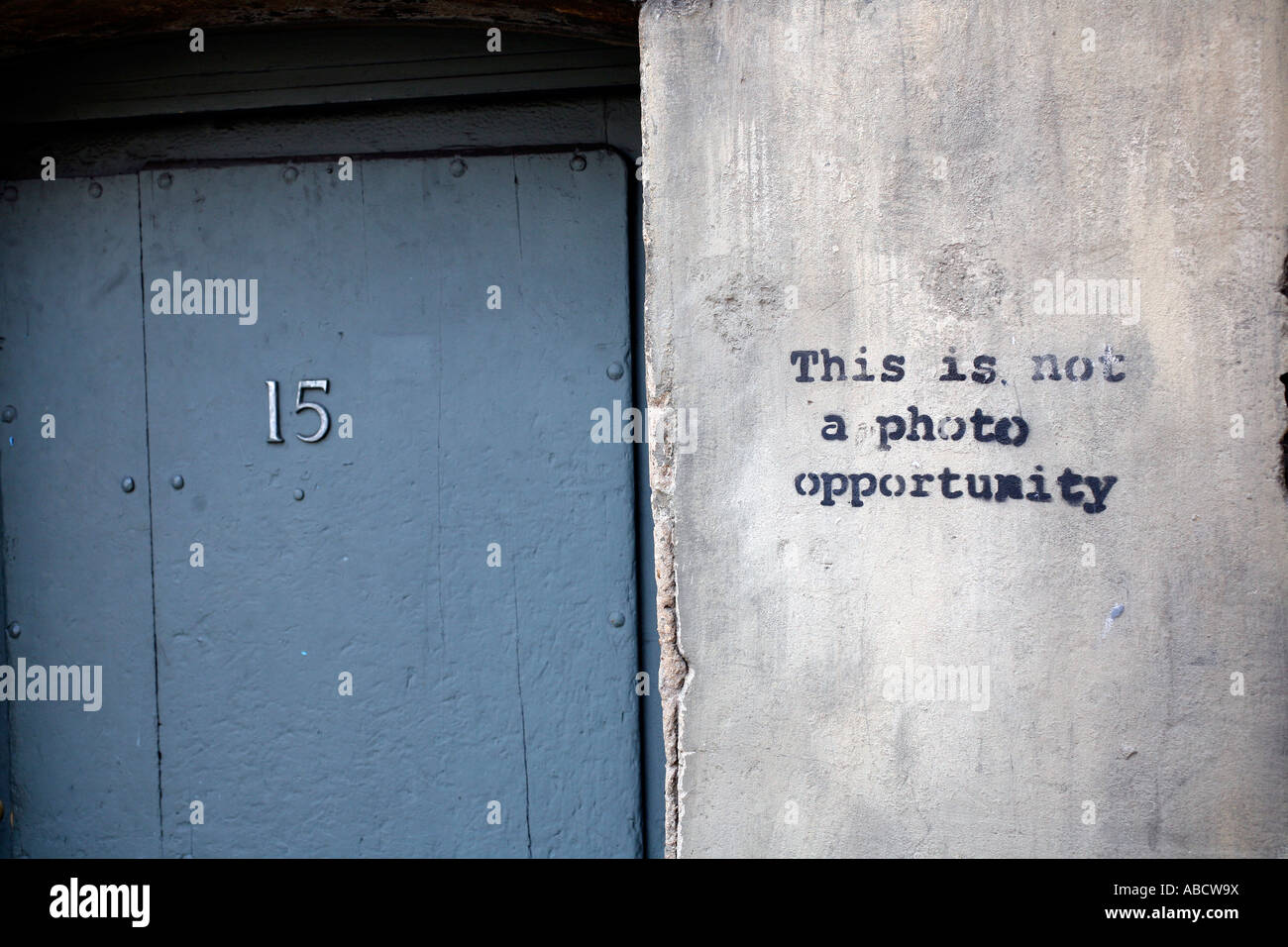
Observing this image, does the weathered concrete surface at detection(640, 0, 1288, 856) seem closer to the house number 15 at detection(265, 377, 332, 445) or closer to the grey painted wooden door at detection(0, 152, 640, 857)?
the grey painted wooden door at detection(0, 152, 640, 857)

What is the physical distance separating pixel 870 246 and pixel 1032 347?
1.17 ft

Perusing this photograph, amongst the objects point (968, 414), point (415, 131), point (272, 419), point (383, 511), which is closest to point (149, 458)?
point (272, 419)

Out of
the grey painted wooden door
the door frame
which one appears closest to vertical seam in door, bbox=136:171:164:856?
the grey painted wooden door

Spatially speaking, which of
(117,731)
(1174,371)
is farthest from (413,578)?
(1174,371)

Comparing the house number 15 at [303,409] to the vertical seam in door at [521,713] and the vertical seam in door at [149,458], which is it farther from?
the vertical seam in door at [521,713]

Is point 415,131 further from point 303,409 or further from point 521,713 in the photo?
point 521,713

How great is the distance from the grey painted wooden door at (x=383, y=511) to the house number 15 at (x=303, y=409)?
11 millimetres

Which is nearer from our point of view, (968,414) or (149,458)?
(968,414)

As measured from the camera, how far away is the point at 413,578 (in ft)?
6.85

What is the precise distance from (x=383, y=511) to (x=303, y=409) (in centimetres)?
32

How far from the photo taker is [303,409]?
2098 millimetres

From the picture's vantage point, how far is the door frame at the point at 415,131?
6.61 feet

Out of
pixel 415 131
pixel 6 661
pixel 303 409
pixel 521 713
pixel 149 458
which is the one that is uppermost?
pixel 415 131

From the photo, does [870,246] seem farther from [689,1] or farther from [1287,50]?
[1287,50]
